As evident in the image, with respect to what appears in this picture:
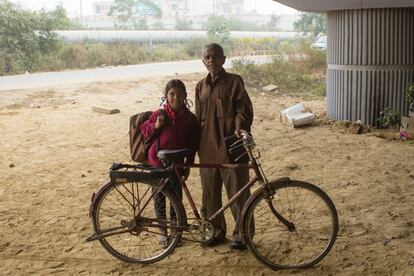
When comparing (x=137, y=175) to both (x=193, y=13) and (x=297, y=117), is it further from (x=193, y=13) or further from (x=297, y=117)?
(x=193, y=13)

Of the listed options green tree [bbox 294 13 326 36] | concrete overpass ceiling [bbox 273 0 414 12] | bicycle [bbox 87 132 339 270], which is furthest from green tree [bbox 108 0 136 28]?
bicycle [bbox 87 132 339 270]

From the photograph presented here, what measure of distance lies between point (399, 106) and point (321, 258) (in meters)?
5.85

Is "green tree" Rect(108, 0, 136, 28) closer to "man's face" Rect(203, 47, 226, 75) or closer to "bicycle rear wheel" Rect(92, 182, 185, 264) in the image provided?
"bicycle rear wheel" Rect(92, 182, 185, 264)

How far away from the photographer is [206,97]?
3.96 meters

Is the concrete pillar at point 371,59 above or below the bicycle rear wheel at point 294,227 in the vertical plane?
above

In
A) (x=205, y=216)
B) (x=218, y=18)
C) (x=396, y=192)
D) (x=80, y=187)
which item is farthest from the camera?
(x=218, y=18)

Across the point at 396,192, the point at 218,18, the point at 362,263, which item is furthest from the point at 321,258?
the point at 218,18

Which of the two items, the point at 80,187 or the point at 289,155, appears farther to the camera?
the point at 289,155

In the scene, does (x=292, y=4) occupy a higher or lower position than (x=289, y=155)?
higher

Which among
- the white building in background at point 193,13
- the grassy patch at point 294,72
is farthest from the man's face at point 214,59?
the white building in background at point 193,13

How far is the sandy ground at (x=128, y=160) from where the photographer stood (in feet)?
13.1

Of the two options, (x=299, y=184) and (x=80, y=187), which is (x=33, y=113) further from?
(x=299, y=184)

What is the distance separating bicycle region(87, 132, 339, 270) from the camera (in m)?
3.77

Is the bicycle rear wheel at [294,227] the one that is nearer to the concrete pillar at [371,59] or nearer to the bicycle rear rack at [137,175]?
the bicycle rear rack at [137,175]
